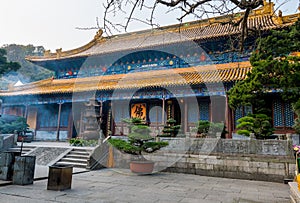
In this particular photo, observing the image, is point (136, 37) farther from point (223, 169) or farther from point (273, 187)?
point (273, 187)

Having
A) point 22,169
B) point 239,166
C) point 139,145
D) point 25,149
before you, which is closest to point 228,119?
point 239,166

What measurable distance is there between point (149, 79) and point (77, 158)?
254 inches

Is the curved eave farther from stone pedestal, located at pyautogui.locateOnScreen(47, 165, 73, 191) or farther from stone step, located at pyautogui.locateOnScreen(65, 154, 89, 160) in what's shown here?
stone pedestal, located at pyautogui.locateOnScreen(47, 165, 73, 191)

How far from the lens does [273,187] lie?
6.45 m

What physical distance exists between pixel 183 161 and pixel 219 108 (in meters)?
5.42

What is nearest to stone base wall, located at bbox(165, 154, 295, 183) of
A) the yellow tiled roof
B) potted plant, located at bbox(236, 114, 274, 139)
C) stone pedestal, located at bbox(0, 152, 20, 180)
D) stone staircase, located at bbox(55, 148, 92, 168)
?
potted plant, located at bbox(236, 114, 274, 139)

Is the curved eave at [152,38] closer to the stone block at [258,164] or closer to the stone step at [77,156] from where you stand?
the stone step at [77,156]

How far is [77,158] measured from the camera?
9.35 m

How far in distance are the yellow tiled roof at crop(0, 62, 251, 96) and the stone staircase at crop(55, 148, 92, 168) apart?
478 centimetres

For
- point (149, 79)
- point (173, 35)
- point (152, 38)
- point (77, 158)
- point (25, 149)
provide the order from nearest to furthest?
1. point (77, 158)
2. point (25, 149)
3. point (149, 79)
4. point (173, 35)
5. point (152, 38)

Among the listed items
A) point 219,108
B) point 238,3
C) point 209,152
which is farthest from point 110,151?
point 238,3

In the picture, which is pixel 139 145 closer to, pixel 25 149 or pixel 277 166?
pixel 277 166

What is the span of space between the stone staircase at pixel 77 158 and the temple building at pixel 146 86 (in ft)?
8.57

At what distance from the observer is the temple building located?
39.6 feet
